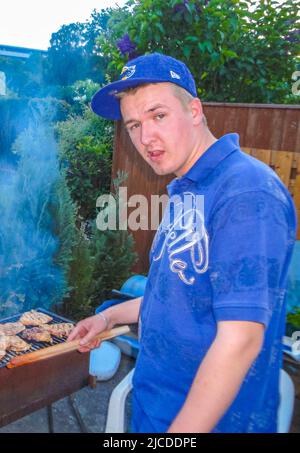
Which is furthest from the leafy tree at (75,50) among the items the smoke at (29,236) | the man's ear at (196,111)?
the man's ear at (196,111)

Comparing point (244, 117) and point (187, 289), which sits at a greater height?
point (244, 117)

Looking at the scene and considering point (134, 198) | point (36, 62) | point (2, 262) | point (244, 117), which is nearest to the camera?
point (2, 262)

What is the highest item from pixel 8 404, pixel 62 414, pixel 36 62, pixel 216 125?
pixel 36 62

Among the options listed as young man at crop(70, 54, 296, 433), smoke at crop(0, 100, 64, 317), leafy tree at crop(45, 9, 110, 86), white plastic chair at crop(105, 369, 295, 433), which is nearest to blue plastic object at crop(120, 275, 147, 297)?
smoke at crop(0, 100, 64, 317)

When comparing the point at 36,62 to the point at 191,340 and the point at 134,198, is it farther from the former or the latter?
the point at 191,340

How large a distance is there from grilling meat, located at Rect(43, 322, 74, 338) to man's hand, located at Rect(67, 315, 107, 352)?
0.61 metres

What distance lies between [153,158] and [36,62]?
1038cm

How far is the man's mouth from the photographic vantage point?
1.43m

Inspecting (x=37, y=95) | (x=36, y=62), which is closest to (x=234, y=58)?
(x=37, y=95)

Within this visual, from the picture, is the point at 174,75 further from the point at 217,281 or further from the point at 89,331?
the point at 89,331

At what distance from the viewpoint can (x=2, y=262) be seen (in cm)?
417

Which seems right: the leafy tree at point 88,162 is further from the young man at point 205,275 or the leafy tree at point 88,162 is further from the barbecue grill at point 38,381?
the young man at point 205,275

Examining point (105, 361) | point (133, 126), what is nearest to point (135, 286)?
point (105, 361)

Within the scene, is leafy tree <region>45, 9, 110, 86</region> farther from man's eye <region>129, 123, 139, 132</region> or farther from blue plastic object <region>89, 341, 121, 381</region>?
man's eye <region>129, 123, 139, 132</region>
